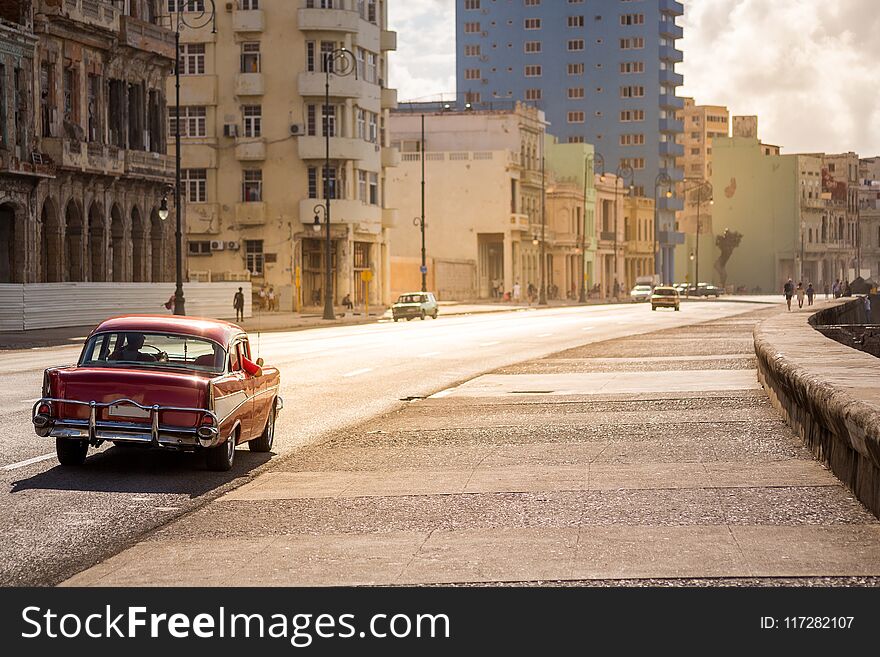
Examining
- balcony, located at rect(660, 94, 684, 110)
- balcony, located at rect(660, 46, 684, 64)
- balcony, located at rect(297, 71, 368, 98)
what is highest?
balcony, located at rect(660, 46, 684, 64)

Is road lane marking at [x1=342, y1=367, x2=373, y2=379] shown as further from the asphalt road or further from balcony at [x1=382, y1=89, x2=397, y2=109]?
balcony at [x1=382, y1=89, x2=397, y2=109]

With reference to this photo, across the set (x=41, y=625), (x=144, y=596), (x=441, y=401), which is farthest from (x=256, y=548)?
(x=441, y=401)

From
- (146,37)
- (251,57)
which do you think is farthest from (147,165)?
(251,57)

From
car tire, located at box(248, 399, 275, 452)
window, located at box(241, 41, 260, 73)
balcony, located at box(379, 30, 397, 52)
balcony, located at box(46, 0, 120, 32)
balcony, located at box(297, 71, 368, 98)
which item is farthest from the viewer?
balcony, located at box(379, 30, 397, 52)

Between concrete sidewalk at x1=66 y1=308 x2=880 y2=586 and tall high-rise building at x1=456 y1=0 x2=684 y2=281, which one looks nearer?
concrete sidewalk at x1=66 y1=308 x2=880 y2=586

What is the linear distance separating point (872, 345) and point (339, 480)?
4106 centimetres

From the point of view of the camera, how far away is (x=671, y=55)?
18262 cm

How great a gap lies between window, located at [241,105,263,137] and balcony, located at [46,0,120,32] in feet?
76.0

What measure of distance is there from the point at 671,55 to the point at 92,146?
126338 mm

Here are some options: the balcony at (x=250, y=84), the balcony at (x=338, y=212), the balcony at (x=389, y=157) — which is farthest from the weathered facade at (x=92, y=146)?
the balcony at (x=389, y=157)

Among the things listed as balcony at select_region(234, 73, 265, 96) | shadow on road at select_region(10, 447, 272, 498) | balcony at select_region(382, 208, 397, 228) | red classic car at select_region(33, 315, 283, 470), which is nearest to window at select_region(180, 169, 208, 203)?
balcony at select_region(234, 73, 265, 96)

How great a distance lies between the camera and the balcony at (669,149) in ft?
590

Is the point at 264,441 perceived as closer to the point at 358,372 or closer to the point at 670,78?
the point at 358,372

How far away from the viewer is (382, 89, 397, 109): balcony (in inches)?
3826
